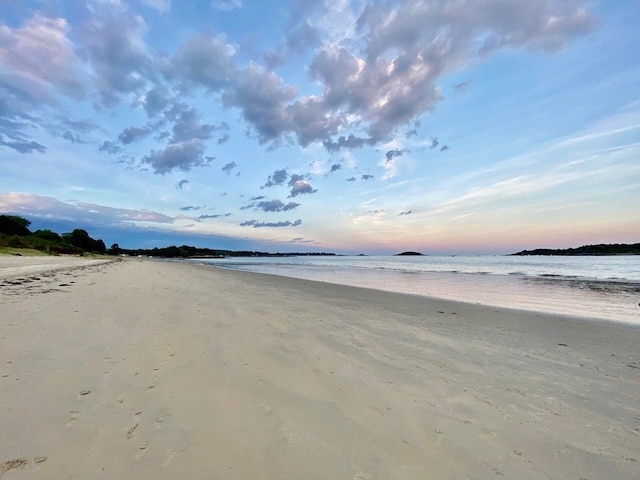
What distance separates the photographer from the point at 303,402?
3.31 meters

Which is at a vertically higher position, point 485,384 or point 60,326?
point 60,326

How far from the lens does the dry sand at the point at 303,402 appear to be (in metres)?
2.36

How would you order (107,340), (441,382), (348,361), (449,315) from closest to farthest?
(441,382) → (348,361) → (107,340) → (449,315)

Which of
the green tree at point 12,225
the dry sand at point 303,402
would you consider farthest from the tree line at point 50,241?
the dry sand at point 303,402

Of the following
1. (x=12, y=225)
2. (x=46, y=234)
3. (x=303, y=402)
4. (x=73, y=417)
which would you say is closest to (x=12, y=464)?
(x=73, y=417)

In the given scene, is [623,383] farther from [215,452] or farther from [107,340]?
[107,340]

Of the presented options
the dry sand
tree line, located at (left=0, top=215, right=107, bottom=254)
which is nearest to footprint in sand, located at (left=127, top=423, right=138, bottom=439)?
the dry sand

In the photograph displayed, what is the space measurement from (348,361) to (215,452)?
2.56m

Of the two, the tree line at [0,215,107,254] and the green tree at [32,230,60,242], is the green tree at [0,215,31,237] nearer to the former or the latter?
the tree line at [0,215,107,254]

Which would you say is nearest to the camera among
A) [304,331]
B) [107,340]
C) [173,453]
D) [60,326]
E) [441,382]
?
[173,453]

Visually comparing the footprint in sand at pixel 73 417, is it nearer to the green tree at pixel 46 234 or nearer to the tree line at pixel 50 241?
the tree line at pixel 50 241

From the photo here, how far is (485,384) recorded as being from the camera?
4047mm

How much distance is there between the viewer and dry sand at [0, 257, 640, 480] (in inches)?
93.0

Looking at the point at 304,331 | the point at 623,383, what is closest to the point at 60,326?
the point at 304,331
